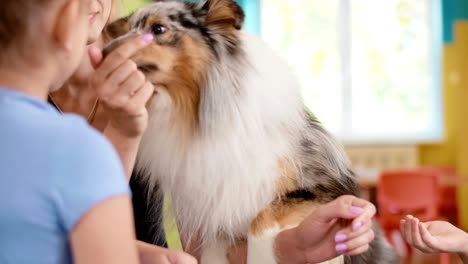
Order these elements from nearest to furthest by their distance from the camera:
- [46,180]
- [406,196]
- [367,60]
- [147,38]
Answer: [46,180], [147,38], [406,196], [367,60]

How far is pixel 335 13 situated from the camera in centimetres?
590

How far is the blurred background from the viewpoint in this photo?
18.9 ft

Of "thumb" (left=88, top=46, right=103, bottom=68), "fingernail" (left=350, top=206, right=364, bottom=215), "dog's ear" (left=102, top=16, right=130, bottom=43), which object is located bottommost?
"fingernail" (left=350, top=206, right=364, bottom=215)

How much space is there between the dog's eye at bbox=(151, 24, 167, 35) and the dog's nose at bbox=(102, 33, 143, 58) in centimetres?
4

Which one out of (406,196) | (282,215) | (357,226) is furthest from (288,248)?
(406,196)

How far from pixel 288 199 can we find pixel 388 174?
3373 mm

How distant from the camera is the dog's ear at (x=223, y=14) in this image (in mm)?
1021

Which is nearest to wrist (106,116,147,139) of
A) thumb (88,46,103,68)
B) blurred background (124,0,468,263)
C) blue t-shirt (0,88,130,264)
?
thumb (88,46,103,68)

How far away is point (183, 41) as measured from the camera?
1.02 metres

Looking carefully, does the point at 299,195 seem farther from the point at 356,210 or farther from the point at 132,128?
the point at 132,128

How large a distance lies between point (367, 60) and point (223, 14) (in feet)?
16.4

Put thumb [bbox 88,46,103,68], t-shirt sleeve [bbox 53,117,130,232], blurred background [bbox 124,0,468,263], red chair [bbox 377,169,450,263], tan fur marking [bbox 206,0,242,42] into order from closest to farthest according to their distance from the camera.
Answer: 1. t-shirt sleeve [bbox 53,117,130,232]
2. thumb [bbox 88,46,103,68]
3. tan fur marking [bbox 206,0,242,42]
4. red chair [bbox 377,169,450,263]
5. blurred background [bbox 124,0,468,263]

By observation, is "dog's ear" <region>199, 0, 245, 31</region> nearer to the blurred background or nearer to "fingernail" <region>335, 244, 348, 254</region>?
"fingernail" <region>335, 244, 348, 254</region>

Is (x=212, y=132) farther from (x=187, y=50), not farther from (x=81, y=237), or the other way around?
(x=81, y=237)
